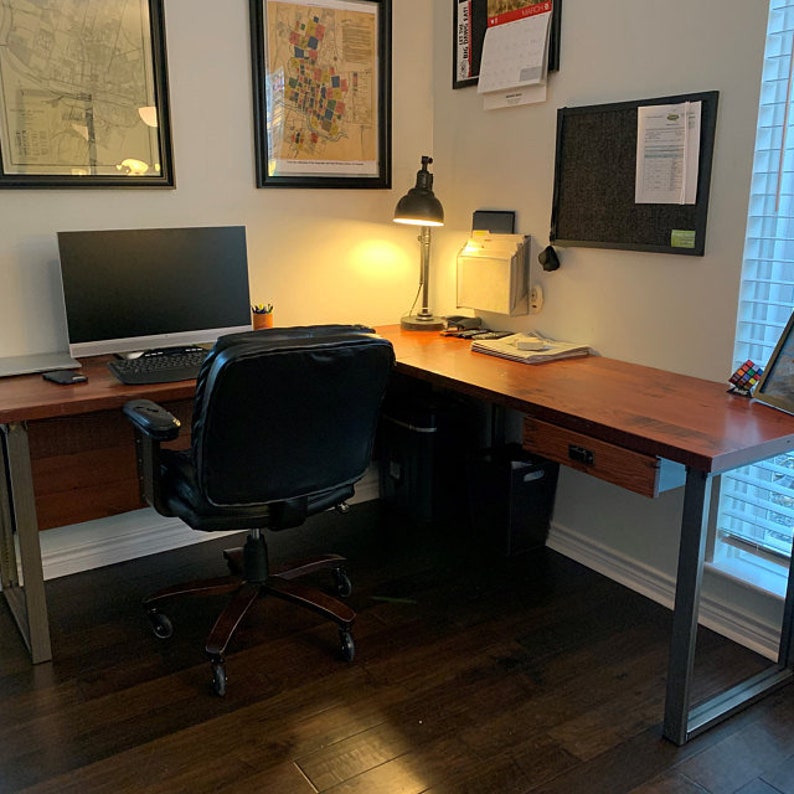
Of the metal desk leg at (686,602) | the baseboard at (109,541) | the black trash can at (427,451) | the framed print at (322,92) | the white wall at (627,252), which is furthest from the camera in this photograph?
the black trash can at (427,451)

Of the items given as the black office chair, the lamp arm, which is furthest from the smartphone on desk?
the lamp arm

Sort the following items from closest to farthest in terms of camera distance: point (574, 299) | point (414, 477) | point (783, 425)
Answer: point (783, 425) → point (574, 299) → point (414, 477)

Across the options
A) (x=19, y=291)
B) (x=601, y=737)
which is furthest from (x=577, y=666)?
(x=19, y=291)

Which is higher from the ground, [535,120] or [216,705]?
[535,120]

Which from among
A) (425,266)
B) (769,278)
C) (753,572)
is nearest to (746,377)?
(769,278)

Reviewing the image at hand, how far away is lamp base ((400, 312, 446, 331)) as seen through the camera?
3059 millimetres

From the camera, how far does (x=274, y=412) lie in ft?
6.27

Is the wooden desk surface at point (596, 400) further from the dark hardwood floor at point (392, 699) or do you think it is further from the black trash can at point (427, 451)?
the dark hardwood floor at point (392, 699)

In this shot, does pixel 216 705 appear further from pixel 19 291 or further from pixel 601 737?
pixel 19 291

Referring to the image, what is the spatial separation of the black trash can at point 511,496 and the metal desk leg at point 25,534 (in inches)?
57.1

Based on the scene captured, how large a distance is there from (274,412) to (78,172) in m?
1.21

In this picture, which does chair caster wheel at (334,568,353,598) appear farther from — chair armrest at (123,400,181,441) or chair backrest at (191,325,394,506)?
chair armrest at (123,400,181,441)

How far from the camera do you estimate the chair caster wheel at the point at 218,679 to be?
2059 mm

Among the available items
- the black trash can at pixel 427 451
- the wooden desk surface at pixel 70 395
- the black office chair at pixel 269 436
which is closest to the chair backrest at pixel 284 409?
the black office chair at pixel 269 436
